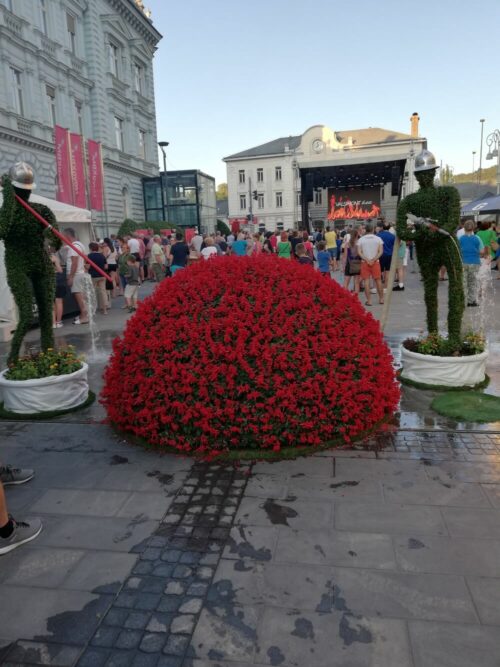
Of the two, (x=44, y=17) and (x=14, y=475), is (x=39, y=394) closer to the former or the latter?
(x=14, y=475)

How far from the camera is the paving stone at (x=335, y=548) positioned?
277 centimetres

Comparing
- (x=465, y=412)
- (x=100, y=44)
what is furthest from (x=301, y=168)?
(x=465, y=412)

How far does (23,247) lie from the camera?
556 centimetres

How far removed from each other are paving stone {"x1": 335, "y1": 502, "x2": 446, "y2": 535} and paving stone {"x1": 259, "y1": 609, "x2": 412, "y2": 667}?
772mm

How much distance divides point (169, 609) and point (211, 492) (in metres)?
1.16

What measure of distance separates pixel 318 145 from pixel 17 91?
43.3m

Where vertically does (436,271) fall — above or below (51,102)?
below

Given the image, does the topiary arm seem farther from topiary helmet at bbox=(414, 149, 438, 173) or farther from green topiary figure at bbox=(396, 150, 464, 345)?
topiary helmet at bbox=(414, 149, 438, 173)

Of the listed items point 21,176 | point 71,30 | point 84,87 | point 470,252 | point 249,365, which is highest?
point 71,30

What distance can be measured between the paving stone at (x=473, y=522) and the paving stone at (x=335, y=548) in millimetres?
447

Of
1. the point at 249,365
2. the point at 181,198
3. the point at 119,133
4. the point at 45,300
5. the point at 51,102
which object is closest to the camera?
the point at 249,365

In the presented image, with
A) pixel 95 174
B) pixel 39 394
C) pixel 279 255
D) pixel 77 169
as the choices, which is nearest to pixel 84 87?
pixel 95 174

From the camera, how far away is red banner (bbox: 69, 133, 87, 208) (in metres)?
20.7

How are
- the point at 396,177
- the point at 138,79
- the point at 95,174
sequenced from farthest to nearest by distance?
1. the point at 138,79
2. the point at 396,177
3. the point at 95,174
